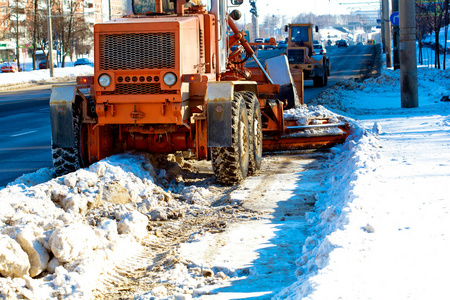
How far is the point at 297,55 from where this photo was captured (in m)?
30.4

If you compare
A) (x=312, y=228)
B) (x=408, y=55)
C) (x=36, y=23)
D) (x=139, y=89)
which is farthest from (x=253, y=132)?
(x=36, y=23)

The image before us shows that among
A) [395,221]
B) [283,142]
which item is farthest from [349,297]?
[283,142]

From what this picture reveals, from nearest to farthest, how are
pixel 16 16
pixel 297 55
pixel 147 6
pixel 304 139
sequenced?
pixel 147 6
pixel 304 139
pixel 297 55
pixel 16 16

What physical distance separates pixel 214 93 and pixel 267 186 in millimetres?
1462

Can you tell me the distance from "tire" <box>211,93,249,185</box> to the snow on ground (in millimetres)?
548

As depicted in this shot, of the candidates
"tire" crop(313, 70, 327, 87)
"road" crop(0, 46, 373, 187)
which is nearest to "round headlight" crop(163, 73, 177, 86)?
"road" crop(0, 46, 373, 187)

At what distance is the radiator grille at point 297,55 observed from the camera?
30281mm

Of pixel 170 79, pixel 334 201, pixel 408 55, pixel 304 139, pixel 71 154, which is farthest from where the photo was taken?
pixel 408 55

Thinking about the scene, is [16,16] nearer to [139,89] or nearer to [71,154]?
[71,154]

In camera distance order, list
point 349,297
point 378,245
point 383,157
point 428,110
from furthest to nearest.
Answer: point 428,110
point 383,157
point 378,245
point 349,297

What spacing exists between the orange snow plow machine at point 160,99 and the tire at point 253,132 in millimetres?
15

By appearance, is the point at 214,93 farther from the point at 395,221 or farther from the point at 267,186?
the point at 395,221

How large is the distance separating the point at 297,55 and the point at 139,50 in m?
23.1

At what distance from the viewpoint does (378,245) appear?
4957 millimetres
